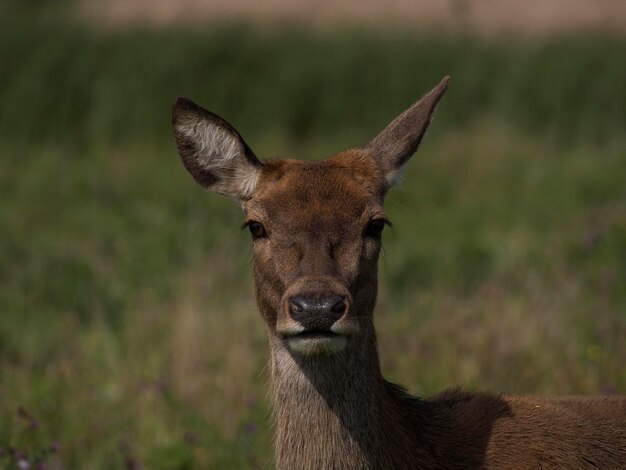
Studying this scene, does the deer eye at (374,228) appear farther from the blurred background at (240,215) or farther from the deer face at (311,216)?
the blurred background at (240,215)

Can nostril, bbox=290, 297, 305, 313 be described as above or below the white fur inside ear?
below

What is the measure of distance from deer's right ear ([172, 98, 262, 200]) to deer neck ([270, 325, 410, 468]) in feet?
2.56

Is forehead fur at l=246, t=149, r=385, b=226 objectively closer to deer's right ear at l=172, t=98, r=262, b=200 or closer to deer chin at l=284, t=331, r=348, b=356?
deer's right ear at l=172, t=98, r=262, b=200

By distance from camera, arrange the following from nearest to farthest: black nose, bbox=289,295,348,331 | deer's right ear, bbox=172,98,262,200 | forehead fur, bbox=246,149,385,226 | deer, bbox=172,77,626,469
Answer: black nose, bbox=289,295,348,331, deer, bbox=172,77,626,469, forehead fur, bbox=246,149,385,226, deer's right ear, bbox=172,98,262,200

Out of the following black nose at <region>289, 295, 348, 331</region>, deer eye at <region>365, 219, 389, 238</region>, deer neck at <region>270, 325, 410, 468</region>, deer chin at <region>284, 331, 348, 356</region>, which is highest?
deer eye at <region>365, 219, 389, 238</region>

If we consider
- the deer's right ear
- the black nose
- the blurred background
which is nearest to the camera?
the black nose

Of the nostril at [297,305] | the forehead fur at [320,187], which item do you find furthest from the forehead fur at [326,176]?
the nostril at [297,305]

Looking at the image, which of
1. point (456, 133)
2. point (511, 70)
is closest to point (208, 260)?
point (456, 133)

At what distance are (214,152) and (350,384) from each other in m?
1.20

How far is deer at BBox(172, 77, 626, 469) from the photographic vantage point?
4.29 m

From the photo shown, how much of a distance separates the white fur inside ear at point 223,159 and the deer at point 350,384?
10mm

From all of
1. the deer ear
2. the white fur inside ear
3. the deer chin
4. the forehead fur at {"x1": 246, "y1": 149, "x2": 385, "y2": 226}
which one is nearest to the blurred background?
the deer ear

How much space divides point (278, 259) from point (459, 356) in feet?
11.1

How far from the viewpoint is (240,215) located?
10.2 meters
